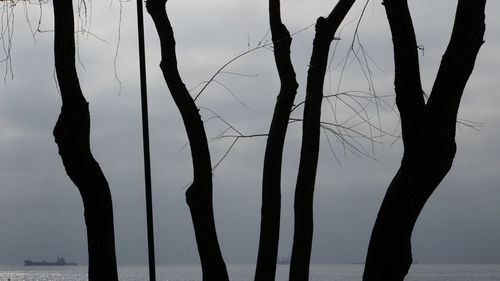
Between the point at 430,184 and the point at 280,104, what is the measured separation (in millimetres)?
1802

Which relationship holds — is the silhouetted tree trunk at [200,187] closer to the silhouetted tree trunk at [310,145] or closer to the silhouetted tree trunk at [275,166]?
the silhouetted tree trunk at [275,166]

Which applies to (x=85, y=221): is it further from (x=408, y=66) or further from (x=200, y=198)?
(x=408, y=66)

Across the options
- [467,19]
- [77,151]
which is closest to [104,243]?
[77,151]

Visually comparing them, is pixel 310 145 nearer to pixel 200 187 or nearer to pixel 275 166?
pixel 275 166

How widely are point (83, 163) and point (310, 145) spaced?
176 centimetres

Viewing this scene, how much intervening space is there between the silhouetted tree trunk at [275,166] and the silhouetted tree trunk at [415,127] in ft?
4.06

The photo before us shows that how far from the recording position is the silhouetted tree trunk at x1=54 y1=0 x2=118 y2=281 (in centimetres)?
662

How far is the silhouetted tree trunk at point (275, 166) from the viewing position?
686 cm

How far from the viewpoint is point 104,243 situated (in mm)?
6664

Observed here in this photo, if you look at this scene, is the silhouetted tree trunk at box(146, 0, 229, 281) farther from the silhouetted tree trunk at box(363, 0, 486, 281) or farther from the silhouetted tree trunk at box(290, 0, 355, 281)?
the silhouetted tree trunk at box(363, 0, 486, 281)

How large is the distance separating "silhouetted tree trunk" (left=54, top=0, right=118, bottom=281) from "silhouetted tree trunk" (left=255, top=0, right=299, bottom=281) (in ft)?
3.91

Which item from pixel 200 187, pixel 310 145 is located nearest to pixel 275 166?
pixel 310 145

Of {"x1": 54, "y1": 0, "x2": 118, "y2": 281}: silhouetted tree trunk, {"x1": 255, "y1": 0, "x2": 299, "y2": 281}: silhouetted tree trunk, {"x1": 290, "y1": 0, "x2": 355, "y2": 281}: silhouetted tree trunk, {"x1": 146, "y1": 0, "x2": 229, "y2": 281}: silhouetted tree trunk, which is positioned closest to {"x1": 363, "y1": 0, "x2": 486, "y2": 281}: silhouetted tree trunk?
{"x1": 290, "y1": 0, "x2": 355, "y2": 281}: silhouetted tree trunk

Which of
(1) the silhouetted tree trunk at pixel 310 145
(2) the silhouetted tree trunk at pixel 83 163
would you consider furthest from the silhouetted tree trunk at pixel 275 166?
(2) the silhouetted tree trunk at pixel 83 163
